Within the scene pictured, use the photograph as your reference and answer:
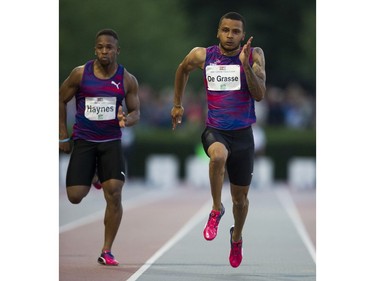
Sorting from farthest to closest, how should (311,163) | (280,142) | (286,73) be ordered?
(286,73)
(280,142)
(311,163)

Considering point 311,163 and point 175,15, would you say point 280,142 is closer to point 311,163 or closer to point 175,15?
point 311,163

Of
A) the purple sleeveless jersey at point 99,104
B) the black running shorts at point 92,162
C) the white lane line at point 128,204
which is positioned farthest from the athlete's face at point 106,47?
the white lane line at point 128,204

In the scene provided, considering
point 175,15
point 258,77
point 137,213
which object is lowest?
point 137,213

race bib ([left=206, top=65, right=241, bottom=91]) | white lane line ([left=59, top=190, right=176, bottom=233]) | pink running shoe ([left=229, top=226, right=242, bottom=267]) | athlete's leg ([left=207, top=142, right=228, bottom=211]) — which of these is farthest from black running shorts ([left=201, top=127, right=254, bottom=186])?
white lane line ([left=59, top=190, right=176, bottom=233])

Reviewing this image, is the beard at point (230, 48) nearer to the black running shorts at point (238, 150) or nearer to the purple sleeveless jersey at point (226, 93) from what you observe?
the purple sleeveless jersey at point (226, 93)

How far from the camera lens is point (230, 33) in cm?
1075

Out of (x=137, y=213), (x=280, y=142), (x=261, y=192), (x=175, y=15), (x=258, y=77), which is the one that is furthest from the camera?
(x=175, y=15)

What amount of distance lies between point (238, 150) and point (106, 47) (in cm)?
158

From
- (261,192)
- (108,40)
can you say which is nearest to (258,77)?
(108,40)

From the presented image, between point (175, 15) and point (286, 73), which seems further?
point (286, 73)
